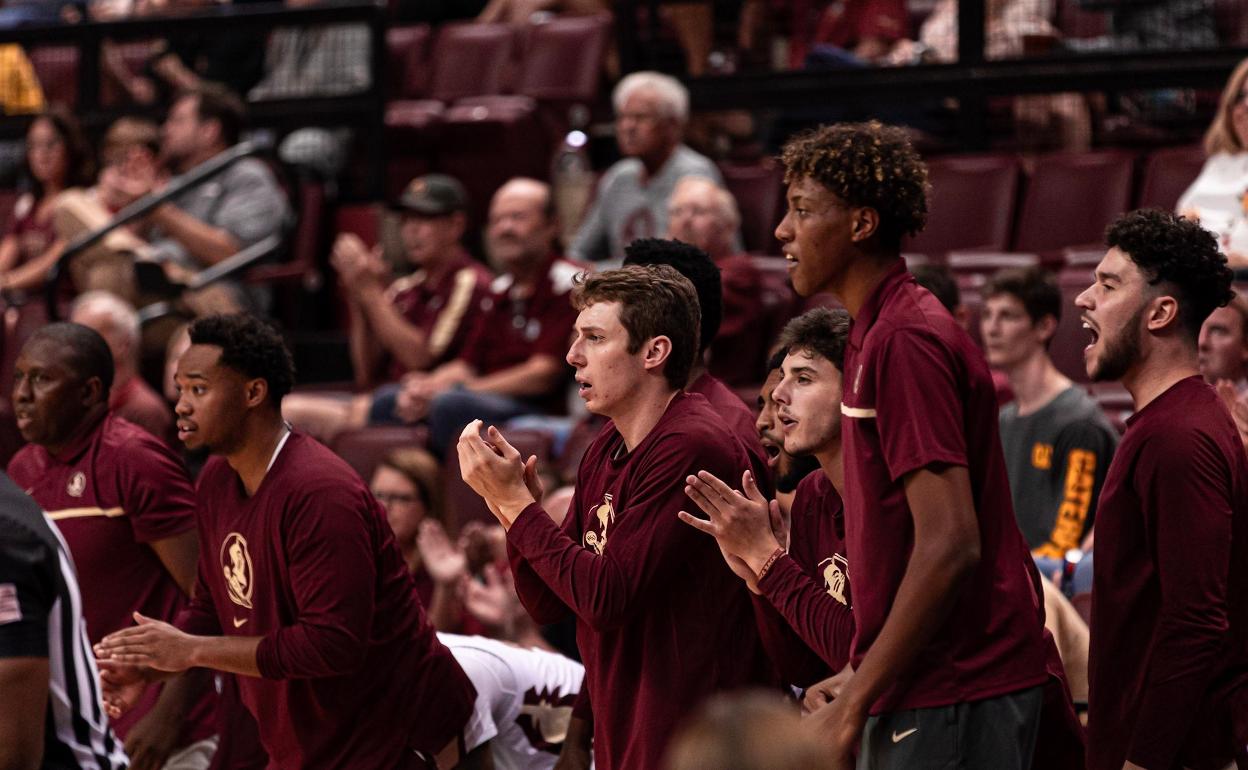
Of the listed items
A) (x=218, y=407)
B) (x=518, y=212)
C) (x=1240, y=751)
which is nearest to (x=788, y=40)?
(x=518, y=212)

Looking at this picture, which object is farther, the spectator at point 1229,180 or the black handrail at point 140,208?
the black handrail at point 140,208

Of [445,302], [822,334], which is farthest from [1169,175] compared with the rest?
[822,334]

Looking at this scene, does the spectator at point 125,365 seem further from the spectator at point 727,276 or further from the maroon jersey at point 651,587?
the maroon jersey at point 651,587

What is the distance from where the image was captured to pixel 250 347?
4629 mm

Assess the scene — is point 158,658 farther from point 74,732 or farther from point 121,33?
point 121,33

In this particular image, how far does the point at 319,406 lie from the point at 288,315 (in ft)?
5.33

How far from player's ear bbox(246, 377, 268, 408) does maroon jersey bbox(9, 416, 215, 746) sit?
579 mm

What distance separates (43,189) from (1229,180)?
20.5 ft

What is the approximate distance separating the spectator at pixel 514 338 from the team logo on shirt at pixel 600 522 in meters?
3.76

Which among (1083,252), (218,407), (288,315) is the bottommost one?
(288,315)

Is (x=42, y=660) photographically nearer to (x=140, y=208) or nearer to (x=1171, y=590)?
(x=1171, y=590)

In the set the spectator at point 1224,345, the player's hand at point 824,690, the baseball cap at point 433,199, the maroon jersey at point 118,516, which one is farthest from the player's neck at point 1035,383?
the baseball cap at point 433,199

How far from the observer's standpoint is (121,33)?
1025cm

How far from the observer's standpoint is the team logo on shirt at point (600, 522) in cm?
381
